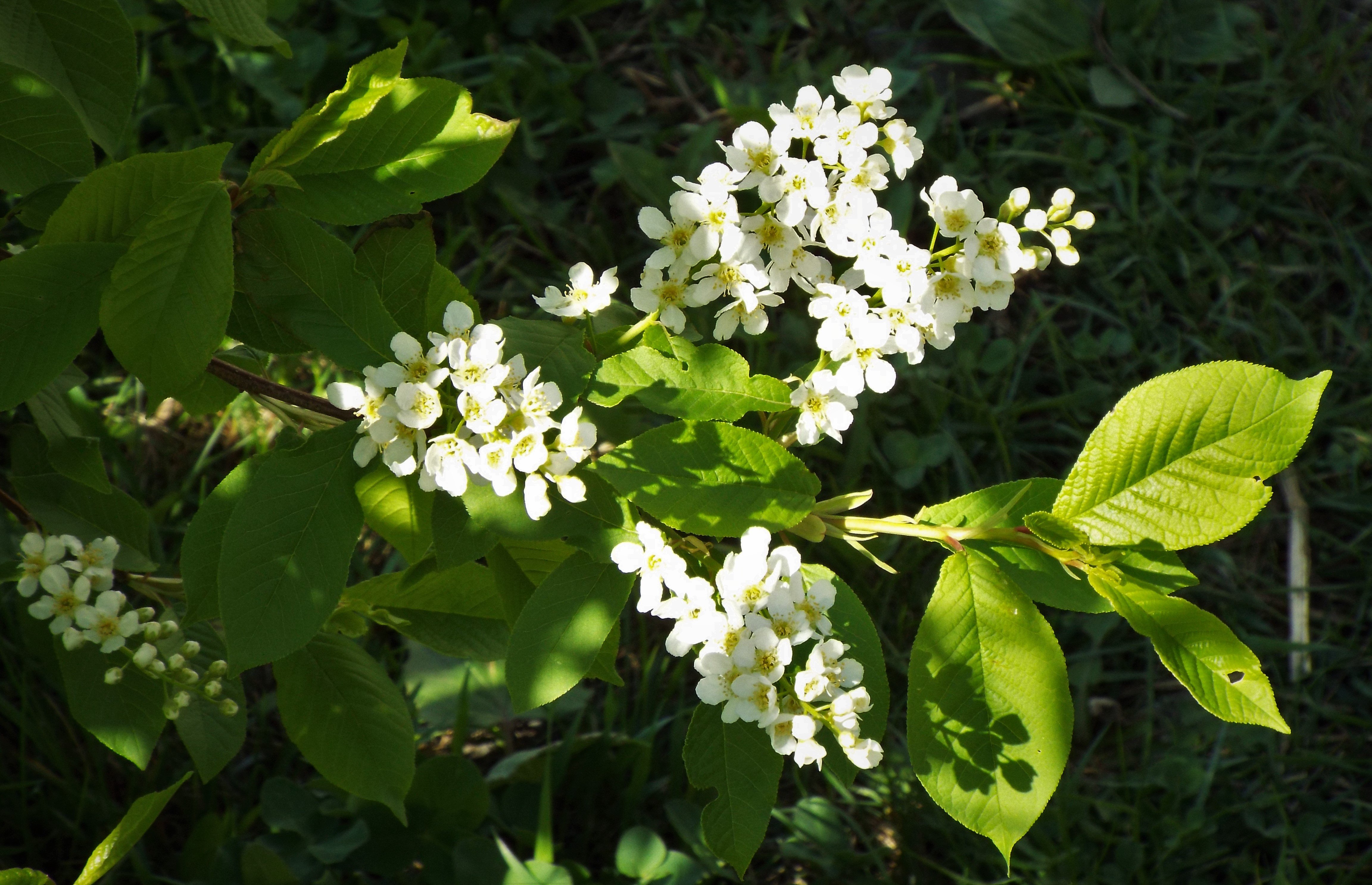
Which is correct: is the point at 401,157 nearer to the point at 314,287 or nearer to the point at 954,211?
the point at 314,287

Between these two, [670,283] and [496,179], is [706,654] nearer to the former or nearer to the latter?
[670,283]

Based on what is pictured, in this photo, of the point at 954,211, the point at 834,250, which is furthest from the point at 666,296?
the point at 954,211

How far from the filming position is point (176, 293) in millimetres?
972

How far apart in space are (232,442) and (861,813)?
1605mm

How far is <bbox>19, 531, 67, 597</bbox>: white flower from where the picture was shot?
1.32m

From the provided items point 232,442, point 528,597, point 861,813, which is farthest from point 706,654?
point 232,442

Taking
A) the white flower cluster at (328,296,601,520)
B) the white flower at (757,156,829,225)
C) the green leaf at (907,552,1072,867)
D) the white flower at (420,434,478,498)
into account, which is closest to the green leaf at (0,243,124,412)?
the white flower cluster at (328,296,601,520)

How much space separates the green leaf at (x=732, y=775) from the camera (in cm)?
103

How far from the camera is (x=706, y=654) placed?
0.92 meters

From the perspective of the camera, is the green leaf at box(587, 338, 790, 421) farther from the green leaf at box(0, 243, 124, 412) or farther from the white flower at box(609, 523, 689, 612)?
the green leaf at box(0, 243, 124, 412)

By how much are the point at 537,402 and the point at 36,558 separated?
79 centimetres

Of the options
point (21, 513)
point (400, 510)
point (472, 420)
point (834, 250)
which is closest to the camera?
point (472, 420)

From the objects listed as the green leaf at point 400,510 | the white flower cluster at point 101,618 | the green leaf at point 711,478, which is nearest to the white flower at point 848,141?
the green leaf at point 711,478

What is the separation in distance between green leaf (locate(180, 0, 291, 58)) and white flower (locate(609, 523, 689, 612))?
65cm
